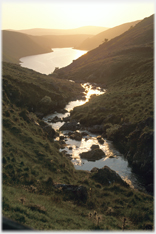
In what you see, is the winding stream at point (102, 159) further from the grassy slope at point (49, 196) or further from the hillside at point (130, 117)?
the grassy slope at point (49, 196)

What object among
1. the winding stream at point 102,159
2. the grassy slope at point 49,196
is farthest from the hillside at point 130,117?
the grassy slope at point 49,196

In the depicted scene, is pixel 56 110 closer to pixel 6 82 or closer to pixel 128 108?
pixel 6 82

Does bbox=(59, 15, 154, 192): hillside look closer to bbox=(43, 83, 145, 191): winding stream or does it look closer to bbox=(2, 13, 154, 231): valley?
bbox=(2, 13, 154, 231): valley

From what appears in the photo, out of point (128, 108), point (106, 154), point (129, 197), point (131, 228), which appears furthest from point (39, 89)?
point (131, 228)

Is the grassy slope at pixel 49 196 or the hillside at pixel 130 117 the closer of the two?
the grassy slope at pixel 49 196

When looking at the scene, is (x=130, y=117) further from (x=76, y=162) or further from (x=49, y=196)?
(x=49, y=196)

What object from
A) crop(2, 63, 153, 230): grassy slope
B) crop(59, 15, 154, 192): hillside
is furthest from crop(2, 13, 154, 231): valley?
crop(59, 15, 154, 192): hillside

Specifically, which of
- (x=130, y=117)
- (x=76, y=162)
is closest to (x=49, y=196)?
(x=76, y=162)

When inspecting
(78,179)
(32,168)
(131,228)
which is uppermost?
(32,168)
